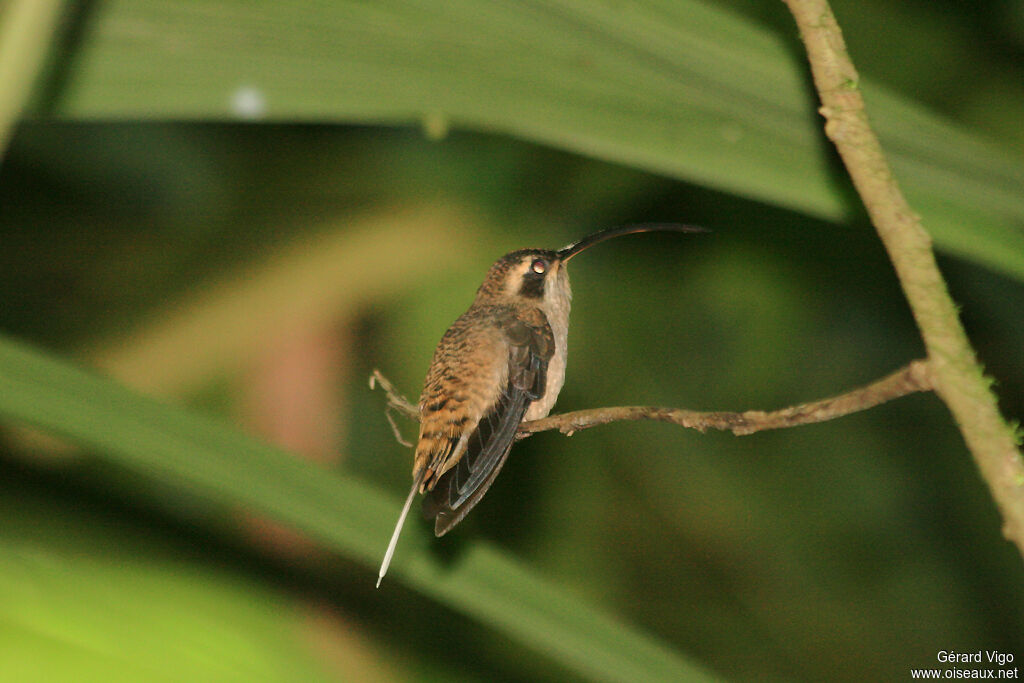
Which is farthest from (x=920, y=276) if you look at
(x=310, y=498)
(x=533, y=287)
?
(x=533, y=287)

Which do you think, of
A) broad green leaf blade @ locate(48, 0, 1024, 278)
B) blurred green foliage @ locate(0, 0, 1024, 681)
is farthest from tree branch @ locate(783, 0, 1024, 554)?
blurred green foliage @ locate(0, 0, 1024, 681)

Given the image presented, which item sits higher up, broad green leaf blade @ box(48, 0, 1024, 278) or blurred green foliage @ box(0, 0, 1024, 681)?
blurred green foliage @ box(0, 0, 1024, 681)

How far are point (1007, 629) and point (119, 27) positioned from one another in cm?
484

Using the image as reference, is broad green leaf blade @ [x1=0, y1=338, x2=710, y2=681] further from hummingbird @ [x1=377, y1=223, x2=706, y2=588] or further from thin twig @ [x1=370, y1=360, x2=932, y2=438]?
thin twig @ [x1=370, y1=360, x2=932, y2=438]

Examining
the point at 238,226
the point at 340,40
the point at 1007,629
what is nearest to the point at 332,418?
the point at 238,226

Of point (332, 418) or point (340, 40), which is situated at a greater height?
point (332, 418)

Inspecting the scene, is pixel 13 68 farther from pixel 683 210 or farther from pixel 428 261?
pixel 683 210

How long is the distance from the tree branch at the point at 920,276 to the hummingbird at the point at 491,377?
476 mm

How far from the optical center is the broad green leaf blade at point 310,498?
991mm

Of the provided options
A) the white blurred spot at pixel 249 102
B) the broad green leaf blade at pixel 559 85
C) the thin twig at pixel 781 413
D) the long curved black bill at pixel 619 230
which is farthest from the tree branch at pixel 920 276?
the white blurred spot at pixel 249 102

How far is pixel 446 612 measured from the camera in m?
4.25

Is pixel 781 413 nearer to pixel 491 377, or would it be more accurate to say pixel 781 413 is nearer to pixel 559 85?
pixel 559 85

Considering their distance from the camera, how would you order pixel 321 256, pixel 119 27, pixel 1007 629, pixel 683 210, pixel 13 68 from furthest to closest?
pixel 1007 629 → pixel 683 210 → pixel 321 256 → pixel 119 27 → pixel 13 68

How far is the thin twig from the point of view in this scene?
2.14 ft
